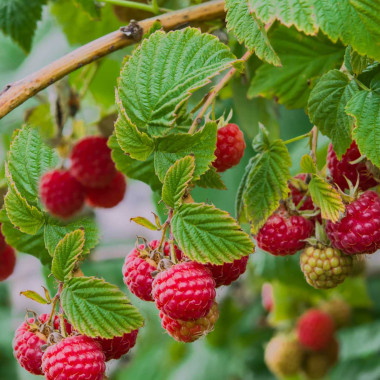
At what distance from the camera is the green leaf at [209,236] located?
0.68m

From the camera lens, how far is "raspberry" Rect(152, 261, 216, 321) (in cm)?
67

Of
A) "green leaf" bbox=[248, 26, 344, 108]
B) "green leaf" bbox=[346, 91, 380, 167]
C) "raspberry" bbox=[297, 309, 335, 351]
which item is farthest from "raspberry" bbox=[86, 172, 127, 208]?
"raspberry" bbox=[297, 309, 335, 351]

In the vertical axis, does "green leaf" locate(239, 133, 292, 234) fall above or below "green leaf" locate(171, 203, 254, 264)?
below

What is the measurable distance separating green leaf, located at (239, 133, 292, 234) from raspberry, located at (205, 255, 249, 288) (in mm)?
77

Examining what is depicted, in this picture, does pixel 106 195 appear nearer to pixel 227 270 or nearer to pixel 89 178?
pixel 89 178

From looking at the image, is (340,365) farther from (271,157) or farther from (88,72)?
(271,157)

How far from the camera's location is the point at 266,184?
0.81 metres

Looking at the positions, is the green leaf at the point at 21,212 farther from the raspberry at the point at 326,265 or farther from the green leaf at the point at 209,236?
the raspberry at the point at 326,265

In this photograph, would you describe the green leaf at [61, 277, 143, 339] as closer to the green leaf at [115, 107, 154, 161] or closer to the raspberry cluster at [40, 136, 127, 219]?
the green leaf at [115, 107, 154, 161]

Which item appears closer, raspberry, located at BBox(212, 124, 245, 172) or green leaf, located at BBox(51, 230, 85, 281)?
green leaf, located at BBox(51, 230, 85, 281)

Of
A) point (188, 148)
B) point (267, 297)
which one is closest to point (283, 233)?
point (188, 148)

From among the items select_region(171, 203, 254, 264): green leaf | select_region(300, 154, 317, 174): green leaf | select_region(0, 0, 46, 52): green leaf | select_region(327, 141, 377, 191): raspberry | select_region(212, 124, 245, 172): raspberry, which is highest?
select_region(0, 0, 46, 52): green leaf

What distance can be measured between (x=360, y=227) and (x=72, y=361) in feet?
1.12

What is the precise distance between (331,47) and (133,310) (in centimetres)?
51
